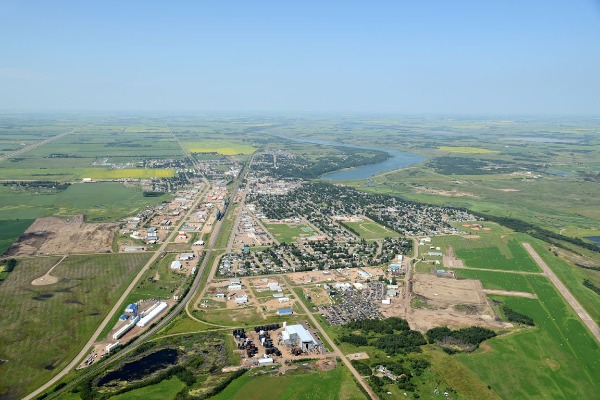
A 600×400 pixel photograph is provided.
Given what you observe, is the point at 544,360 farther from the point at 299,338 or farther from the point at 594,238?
the point at 594,238

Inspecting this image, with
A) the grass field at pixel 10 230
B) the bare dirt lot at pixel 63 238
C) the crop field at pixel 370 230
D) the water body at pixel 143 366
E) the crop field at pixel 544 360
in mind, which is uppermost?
the grass field at pixel 10 230

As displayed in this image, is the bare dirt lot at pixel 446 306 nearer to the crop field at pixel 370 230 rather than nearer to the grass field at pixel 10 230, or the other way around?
the crop field at pixel 370 230

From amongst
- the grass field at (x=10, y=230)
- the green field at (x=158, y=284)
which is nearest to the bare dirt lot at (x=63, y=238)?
the grass field at (x=10, y=230)

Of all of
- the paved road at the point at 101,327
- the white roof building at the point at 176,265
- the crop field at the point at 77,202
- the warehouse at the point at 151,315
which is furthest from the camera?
the crop field at the point at 77,202

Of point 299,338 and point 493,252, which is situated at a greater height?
point 299,338

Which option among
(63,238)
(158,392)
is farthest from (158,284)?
(63,238)

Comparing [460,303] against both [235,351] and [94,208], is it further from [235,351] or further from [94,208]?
[94,208]
